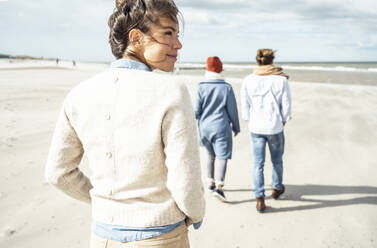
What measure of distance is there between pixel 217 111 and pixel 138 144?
2848 millimetres

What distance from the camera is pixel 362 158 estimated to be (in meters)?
5.61

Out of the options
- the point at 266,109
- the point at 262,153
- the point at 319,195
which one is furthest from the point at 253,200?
the point at 266,109

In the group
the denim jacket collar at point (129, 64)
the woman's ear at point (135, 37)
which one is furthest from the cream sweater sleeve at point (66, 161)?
the woman's ear at point (135, 37)

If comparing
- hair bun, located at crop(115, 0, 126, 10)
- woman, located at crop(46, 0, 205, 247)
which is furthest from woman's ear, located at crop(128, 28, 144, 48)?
hair bun, located at crop(115, 0, 126, 10)

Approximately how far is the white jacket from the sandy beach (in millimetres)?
1164

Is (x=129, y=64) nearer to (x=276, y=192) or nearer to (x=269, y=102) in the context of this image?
(x=269, y=102)

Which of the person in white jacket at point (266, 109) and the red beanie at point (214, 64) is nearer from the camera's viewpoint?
the person in white jacket at point (266, 109)

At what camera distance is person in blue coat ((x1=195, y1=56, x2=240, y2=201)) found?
3.92 m

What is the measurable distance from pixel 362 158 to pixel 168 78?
19.0 feet

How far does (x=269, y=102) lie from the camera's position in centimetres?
380

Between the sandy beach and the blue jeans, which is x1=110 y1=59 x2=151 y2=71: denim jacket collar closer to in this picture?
the sandy beach

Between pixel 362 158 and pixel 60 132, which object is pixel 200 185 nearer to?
pixel 60 132

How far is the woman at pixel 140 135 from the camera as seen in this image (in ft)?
3.81

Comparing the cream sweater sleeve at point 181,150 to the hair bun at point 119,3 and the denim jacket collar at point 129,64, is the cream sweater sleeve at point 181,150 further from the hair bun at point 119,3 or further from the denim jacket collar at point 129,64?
the hair bun at point 119,3
